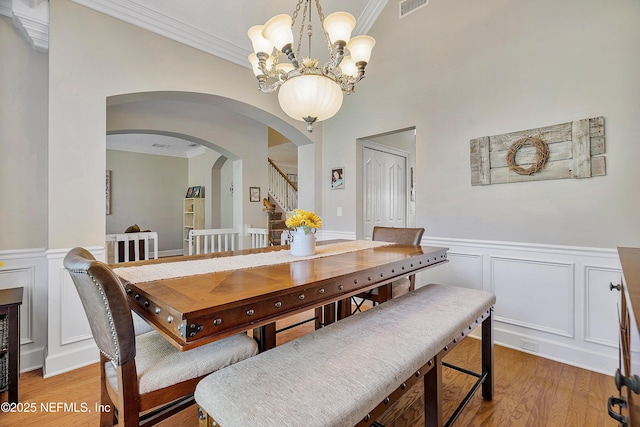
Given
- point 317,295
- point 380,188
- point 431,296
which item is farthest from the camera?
point 380,188

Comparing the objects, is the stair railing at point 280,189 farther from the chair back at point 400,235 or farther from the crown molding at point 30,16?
the crown molding at point 30,16

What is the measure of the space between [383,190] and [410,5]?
234 cm

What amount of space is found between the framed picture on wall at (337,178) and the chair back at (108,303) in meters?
3.16

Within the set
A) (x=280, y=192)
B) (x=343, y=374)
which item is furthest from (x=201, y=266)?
(x=280, y=192)

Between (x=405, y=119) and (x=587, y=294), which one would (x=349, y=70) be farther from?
(x=587, y=294)

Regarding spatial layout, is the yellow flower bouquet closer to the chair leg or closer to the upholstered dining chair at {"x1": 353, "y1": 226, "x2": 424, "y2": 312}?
the upholstered dining chair at {"x1": 353, "y1": 226, "x2": 424, "y2": 312}

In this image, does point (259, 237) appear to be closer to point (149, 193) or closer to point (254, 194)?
point (254, 194)

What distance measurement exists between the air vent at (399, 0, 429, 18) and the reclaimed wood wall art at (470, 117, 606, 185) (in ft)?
5.67

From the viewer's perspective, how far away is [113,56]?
2451 millimetres

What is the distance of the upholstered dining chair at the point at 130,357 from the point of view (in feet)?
3.39

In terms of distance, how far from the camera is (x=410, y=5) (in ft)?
10.8

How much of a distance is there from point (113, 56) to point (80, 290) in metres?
2.26

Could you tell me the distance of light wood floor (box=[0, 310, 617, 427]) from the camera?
167cm

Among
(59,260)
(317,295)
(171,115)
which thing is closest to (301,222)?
(317,295)
